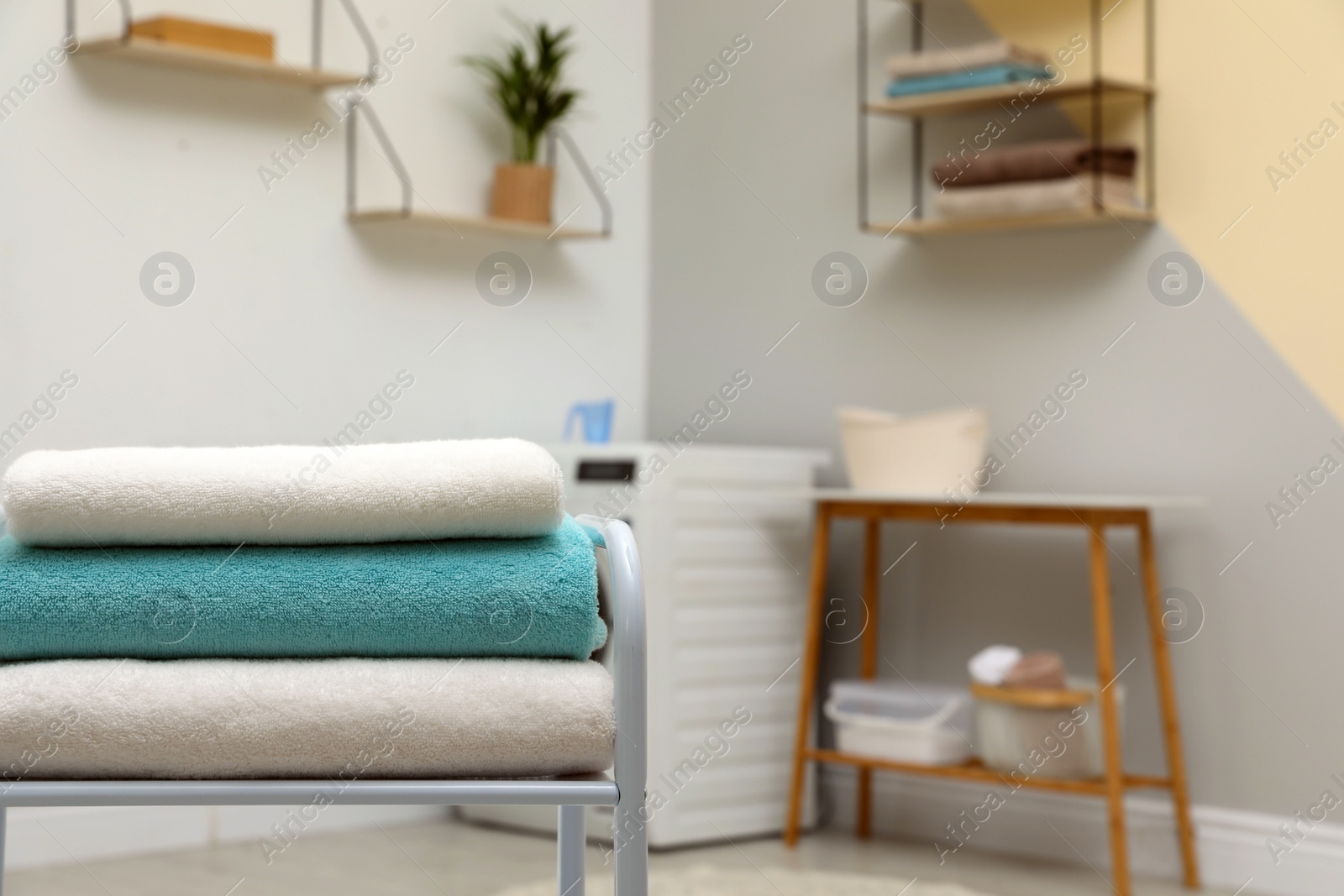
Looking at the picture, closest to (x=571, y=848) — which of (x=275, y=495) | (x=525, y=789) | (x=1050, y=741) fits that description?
(x=525, y=789)


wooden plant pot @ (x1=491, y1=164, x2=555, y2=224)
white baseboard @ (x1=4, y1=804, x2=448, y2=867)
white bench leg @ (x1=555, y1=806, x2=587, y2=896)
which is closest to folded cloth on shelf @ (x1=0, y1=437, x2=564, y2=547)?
white bench leg @ (x1=555, y1=806, x2=587, y2=896)

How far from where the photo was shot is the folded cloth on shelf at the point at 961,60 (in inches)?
104

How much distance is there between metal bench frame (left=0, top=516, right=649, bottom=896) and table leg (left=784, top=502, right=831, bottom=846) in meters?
2.10

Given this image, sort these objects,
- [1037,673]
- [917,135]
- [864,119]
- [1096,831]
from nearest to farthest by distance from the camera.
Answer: [1037,673], [1096,831], [917,135], [864,119]

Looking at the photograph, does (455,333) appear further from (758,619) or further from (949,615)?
(949,615)

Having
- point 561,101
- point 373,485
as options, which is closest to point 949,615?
point 561,101

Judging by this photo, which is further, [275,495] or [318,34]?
[318,34]

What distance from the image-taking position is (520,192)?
3.13 m

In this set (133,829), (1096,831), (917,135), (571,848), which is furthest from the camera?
(917,135)

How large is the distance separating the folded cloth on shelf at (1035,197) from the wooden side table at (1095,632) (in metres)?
0.53

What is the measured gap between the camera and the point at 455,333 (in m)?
3.16

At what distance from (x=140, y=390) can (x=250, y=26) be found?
0.75m

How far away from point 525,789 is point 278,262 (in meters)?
2.25

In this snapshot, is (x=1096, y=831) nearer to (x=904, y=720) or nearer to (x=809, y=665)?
(x=904, y=720)
